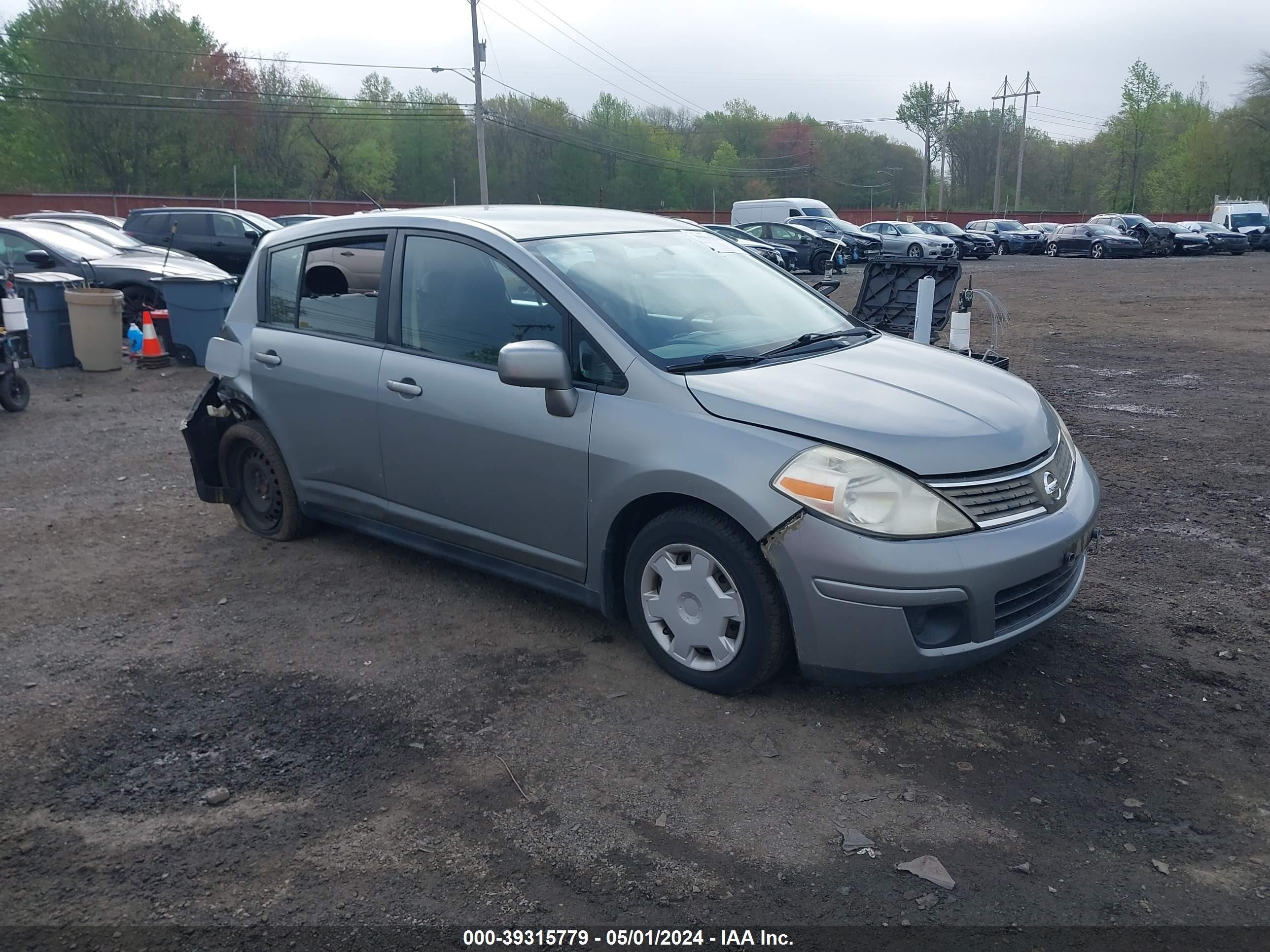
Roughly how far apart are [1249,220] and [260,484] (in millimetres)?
50676

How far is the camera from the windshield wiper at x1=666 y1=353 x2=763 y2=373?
3.94 meters

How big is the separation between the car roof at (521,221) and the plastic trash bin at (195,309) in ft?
23.5

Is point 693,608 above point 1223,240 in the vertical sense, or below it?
below

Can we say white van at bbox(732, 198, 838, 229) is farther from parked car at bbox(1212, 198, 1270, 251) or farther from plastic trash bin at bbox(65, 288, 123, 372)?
plastic trash bin at bbox(65, 288, 123, 372)

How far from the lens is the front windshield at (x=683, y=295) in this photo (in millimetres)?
4141

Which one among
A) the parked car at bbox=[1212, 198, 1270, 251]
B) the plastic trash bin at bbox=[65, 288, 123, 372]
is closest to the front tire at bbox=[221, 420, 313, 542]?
the plastic trash bin at bbox=[65, 288, 123, 372]

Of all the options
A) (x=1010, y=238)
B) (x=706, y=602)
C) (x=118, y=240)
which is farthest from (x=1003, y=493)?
(x=1010, y=238)

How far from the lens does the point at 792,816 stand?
3.12 metres

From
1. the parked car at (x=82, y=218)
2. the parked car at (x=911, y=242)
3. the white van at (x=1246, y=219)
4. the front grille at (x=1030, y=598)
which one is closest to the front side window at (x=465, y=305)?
the front grille at (x=1030, y=598)

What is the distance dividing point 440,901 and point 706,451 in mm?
1710

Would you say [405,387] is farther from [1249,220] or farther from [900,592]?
[1249,220]

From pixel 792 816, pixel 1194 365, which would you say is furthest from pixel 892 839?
pixel 1194 365

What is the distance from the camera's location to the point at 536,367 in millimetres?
3865

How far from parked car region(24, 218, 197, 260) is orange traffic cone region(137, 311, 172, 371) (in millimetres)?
2667
